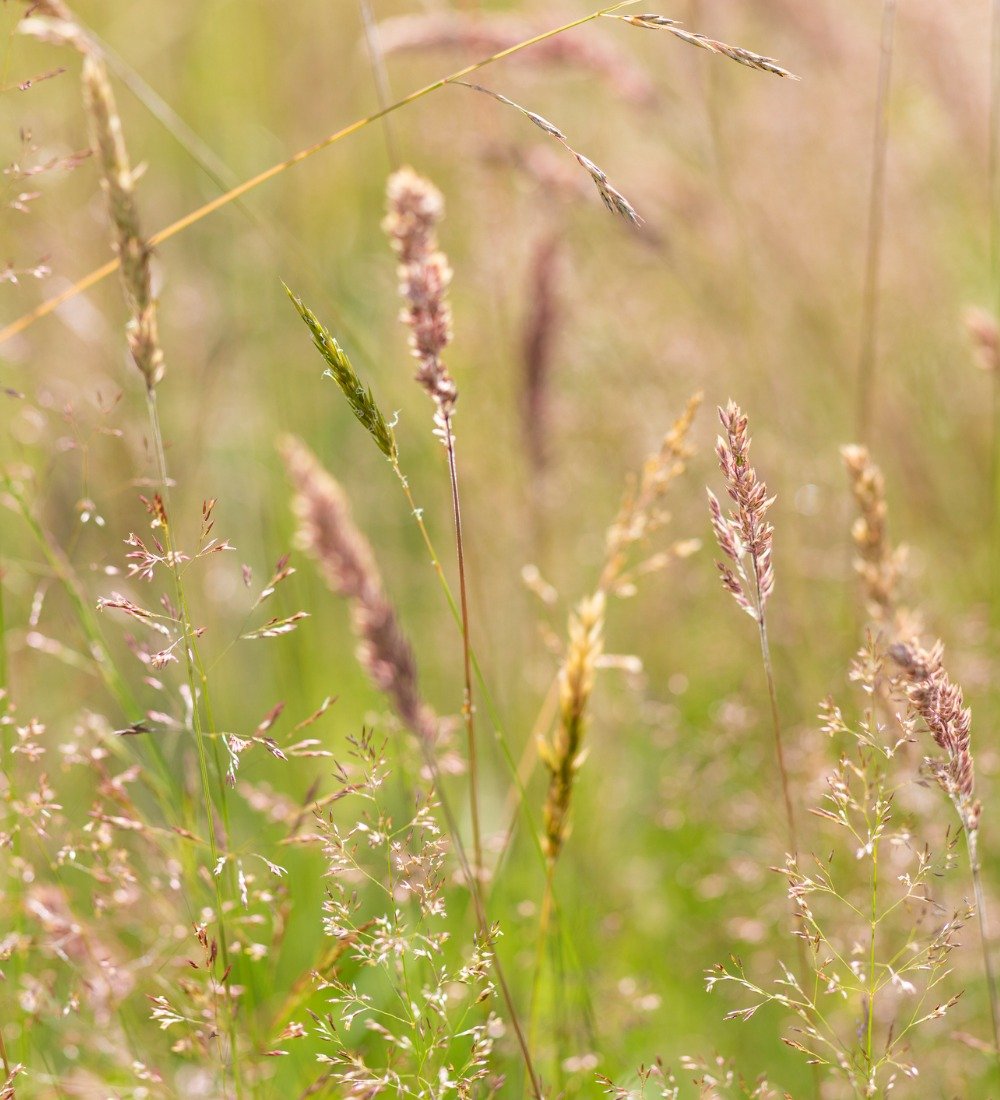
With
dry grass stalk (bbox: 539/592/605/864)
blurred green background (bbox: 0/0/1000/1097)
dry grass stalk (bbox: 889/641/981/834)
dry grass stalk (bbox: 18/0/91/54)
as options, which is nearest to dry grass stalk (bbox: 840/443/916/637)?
dry grass stalk (bbox: 889/641/981/834)

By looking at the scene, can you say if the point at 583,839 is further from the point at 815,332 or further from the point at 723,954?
the point at 815,332

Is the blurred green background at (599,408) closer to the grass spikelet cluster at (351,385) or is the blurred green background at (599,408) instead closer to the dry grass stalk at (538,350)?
the dry grass stalk at (538,350)

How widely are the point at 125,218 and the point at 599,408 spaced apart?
2088 mm

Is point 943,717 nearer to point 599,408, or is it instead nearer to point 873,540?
point 873,540

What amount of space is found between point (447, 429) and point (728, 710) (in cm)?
98

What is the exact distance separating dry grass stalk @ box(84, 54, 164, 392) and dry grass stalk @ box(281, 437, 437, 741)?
33cm

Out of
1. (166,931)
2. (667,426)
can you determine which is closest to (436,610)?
(667,426)

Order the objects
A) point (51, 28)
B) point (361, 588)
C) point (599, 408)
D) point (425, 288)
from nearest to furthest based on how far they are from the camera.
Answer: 1. point (425, 288)
2. point (51, 28)
3. point (361, 588)
4. point (599, 408)

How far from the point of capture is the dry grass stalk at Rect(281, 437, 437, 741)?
1332 mm

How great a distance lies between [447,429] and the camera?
1096 millimetres

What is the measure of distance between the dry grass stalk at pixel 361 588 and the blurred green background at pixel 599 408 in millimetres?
425

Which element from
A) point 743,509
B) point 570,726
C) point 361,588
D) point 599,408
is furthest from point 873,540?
point 599,408

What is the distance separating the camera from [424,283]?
1131mm

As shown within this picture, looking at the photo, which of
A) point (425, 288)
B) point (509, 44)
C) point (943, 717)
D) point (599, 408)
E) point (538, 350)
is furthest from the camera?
point (599, 408)
